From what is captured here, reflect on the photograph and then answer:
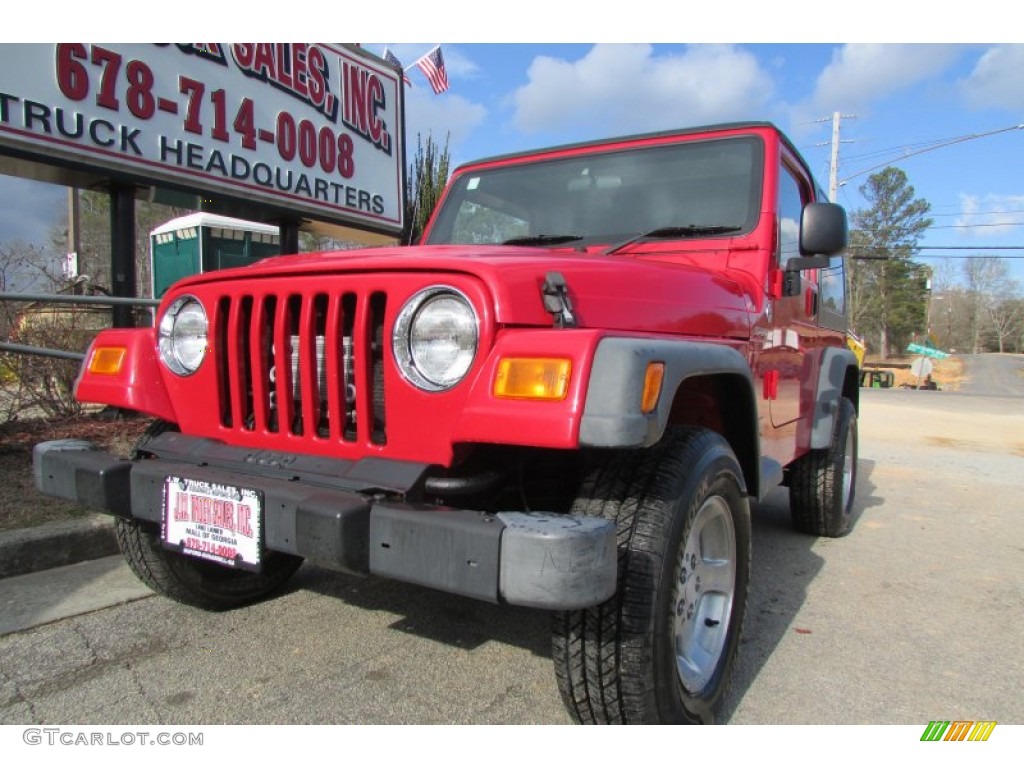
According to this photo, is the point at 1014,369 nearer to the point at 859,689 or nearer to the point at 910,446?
the point at 910,446

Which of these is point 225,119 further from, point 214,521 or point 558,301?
point 558,301

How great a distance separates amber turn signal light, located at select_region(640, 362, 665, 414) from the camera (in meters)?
1.62

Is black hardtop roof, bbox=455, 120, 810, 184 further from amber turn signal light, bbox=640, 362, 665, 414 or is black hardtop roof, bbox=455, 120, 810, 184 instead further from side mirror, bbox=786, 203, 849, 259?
amber turn signal light, bbox=640, 362, 665, 414

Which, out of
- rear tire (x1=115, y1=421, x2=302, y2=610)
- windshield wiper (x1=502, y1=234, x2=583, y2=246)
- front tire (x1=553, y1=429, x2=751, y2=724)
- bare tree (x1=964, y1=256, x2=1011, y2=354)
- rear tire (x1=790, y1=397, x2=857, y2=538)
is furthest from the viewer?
bare tree (x1=964, y1=256, x2=1011, y2=354)

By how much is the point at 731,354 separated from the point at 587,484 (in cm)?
67

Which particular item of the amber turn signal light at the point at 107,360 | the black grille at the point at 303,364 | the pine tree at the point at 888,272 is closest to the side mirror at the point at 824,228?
the black grille at the point at 303,364

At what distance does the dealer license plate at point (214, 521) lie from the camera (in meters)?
1.90

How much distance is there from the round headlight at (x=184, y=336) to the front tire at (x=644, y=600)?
4.44ft

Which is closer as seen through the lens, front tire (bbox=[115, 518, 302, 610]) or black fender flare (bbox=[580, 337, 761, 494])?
black fender flare (bbox=[580, 337, 761, 494])

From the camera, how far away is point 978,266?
8150cm

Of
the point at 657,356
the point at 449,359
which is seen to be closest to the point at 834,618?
the point at 657,356

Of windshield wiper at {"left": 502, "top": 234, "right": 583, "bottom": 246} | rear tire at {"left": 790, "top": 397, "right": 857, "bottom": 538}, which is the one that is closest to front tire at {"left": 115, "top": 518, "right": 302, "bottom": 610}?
windshield wiper at {"left": 502, "top": 234, "right": 583, "bottom": 246}

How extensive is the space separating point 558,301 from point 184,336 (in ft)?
4.31
